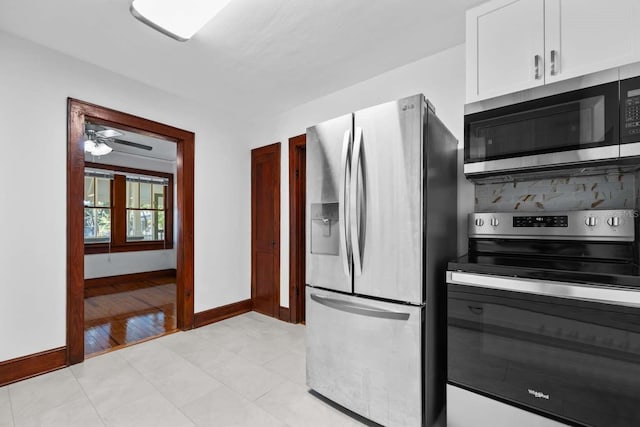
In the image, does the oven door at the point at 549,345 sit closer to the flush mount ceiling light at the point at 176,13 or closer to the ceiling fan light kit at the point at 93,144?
the flush mount ceiling light at the point at 176,13

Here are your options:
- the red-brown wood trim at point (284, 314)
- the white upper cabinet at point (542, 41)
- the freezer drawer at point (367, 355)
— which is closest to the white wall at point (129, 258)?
the red-brown wood trim at point (284, 314)

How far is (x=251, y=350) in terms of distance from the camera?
278 centimetres

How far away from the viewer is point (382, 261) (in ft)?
5.52

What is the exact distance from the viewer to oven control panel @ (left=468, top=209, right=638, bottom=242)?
152 cm

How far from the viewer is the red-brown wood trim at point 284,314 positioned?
3.56 m

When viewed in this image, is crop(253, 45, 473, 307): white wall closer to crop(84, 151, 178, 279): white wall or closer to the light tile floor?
the light tile floor

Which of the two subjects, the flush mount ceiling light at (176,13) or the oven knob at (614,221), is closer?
the oven knob at (614,221)

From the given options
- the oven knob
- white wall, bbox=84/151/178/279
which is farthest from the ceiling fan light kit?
the oven knob

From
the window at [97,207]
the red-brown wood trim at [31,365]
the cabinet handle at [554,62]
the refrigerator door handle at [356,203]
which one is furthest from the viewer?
the window at [97,207]

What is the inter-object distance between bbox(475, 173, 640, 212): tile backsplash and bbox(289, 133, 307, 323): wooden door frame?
6.47ft

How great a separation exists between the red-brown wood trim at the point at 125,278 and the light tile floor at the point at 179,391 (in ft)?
11.2

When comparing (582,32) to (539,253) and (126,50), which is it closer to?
(539,253)

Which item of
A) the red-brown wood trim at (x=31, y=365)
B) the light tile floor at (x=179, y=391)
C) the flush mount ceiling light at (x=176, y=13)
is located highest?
the flush mount ceiling light at (x=176, y=13)

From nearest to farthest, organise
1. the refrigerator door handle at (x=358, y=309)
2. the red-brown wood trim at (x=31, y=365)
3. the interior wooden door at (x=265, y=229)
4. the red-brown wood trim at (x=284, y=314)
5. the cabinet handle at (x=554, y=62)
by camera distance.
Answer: the cabinet handle at (x=554, y=62) < the refrigerator door handle at (x=358, y=309) < the red-brown wood trim at (x=31, y=365) < the red-brown wood trim at (x=284, y=314) < the interior wooden door at (x=265, y=229)
